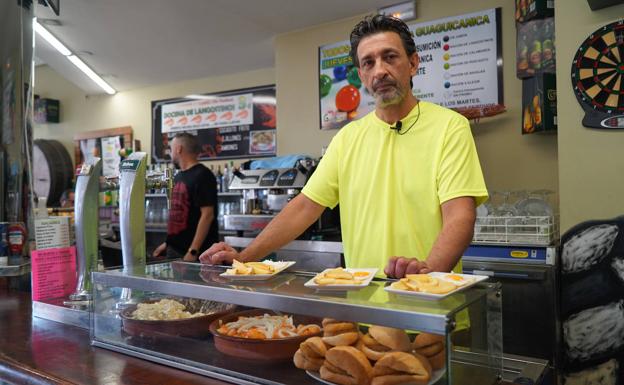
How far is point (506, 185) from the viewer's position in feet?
11.5

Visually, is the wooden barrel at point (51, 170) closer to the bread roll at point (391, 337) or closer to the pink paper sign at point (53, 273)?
the pink paper sign at point (53, 273)

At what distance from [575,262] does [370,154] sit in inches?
65.7

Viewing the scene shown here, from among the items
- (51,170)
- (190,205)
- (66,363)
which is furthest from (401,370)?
(51,170)

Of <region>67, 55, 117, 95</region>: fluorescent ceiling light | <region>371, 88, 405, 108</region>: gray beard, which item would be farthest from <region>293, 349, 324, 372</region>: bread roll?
<region>67, 55, 117, 95</region>: fluorescent ceiling light

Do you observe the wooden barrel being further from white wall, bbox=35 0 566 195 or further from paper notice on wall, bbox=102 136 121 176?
paper notice on wall, bbox=102 136 121 176

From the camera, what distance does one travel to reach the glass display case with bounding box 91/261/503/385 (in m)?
0.79

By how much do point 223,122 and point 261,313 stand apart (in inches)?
193

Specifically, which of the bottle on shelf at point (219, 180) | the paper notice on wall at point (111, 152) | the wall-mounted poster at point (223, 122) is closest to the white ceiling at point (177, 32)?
the wall-mounted poster at point (223, 122)

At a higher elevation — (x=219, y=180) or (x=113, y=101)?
(x=113, y=101)

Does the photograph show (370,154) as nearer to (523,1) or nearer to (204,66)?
(523,1)

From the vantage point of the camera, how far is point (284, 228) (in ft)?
5.62

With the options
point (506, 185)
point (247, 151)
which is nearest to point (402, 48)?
point (506, 185)

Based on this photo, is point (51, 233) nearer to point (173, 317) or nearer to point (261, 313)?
point (173, 317)

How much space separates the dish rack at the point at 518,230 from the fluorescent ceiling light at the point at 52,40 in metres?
4.81
